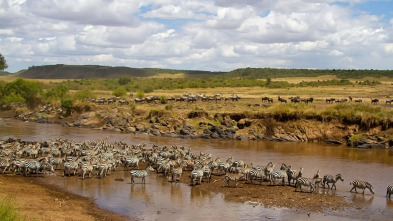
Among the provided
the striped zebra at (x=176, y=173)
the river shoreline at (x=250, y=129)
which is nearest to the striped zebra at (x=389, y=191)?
the striped zebra at (x=176, y=173)

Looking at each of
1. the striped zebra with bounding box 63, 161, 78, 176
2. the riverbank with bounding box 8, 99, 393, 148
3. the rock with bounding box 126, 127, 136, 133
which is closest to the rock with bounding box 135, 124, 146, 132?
the riverbank with bounding box 8, 99, 393, 148

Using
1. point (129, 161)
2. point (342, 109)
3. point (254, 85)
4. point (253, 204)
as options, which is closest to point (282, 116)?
point (342, 109)

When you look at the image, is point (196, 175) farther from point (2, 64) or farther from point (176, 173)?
point (2, 64)

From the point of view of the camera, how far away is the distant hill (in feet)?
580

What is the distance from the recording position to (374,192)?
64.3ft

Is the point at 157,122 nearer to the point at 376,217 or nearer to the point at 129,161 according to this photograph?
the point at 129,161

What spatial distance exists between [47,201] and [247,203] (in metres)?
7.38

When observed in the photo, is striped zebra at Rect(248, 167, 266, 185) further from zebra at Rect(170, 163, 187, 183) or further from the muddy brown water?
zebra at Rect(170, 163, 187, 183)

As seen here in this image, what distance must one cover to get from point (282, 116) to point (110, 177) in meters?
19.9

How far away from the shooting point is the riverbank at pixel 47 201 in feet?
48.5

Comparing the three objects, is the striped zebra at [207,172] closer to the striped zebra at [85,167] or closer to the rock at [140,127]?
the striped zebra at [85,167]

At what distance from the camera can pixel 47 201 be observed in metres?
16.6

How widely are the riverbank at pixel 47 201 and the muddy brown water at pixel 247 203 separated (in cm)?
60

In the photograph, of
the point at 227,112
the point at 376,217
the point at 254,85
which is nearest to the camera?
the point at 376,217
